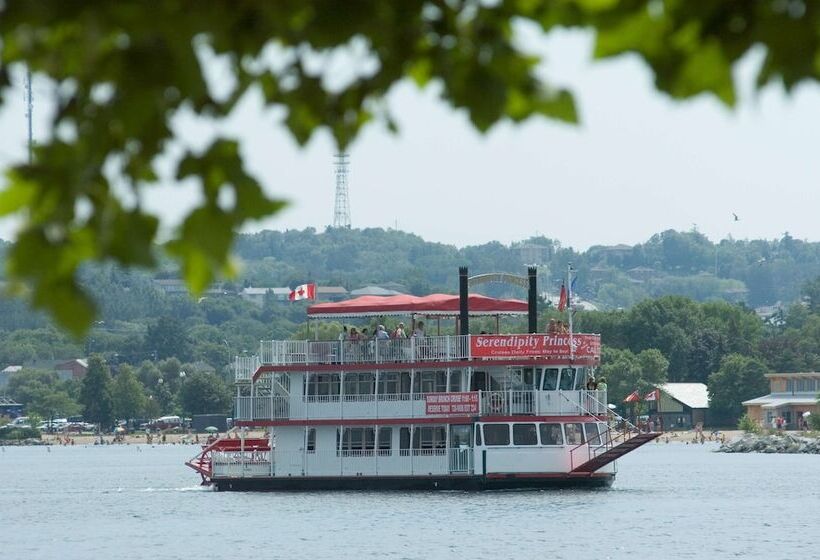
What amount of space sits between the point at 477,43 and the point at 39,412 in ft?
630

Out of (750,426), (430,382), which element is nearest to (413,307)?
(430,382)

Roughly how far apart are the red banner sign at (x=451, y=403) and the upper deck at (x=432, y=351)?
89 centimetres

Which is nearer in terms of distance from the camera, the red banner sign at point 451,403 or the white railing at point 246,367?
the red banner sign at point 451,403

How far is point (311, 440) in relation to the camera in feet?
159

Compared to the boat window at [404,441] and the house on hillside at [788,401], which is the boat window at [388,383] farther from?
the house on hillside at [788,401]

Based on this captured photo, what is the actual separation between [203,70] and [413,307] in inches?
1633

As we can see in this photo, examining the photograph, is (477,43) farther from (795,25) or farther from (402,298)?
(402,298)

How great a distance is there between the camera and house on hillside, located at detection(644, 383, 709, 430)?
465ft

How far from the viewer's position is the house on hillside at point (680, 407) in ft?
465

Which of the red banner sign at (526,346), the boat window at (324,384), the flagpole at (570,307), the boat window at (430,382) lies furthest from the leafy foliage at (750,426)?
the red banner sign at (526,346)

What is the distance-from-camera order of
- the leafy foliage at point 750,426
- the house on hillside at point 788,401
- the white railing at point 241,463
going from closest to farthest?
the white railing at point 241,463
the leafy foliage at point 750,426
the house on hillside at point 788,401

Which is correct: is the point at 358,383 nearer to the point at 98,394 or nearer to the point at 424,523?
the point at 424,523

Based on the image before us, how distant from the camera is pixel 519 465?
46.2 meters

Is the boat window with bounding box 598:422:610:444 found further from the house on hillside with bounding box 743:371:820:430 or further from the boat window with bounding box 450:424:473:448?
the house on hillside with bounding box 743:371:820:430
